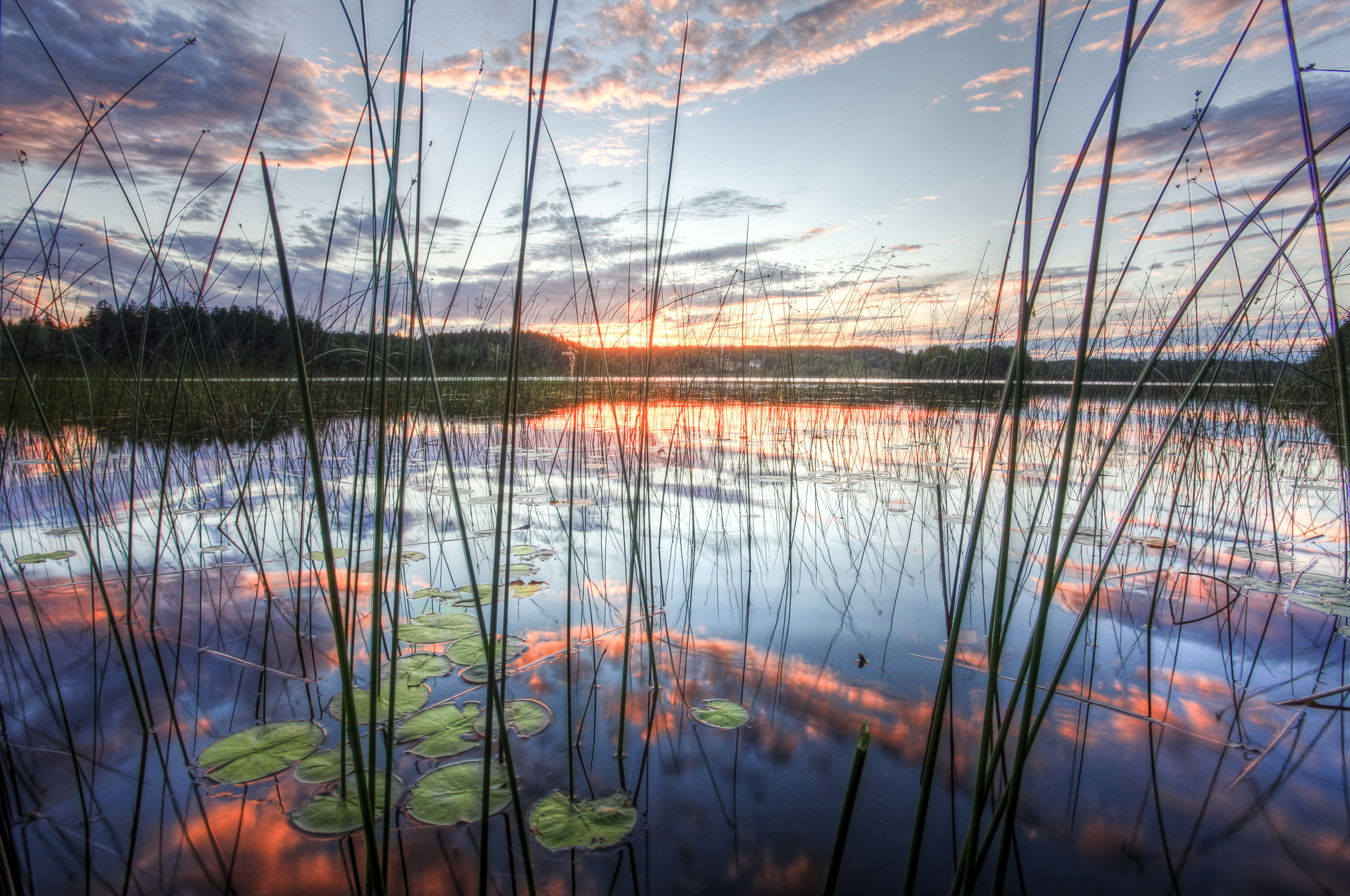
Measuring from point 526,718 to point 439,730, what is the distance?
190 millimetres

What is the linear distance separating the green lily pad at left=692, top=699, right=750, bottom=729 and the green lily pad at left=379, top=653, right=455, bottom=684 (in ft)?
2.24

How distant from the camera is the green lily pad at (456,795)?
108cm

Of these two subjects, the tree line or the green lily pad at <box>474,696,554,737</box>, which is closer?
the green lily pad at <box>474,696,554,737</box>

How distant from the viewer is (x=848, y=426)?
6.88 meters

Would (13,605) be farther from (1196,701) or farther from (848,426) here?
(848,426)

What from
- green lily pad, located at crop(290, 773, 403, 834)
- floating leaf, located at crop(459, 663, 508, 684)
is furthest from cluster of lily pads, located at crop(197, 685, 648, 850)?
floating leaf, located at crop(459, 663, 508, 684)

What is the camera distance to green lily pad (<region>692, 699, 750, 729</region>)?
138 cm

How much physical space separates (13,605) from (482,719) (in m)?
1.72

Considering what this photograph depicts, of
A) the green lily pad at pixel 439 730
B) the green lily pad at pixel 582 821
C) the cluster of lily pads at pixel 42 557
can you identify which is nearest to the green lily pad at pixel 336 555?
the cluster of lily pads at pixel 42 557

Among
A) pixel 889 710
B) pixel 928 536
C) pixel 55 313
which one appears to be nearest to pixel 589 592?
pixel 889 710

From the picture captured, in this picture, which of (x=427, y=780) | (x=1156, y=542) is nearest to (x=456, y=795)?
(x=427, y=780)

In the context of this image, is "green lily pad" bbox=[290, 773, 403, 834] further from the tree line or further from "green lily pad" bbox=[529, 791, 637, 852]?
the tree line

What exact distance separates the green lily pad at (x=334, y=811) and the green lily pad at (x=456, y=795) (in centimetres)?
5

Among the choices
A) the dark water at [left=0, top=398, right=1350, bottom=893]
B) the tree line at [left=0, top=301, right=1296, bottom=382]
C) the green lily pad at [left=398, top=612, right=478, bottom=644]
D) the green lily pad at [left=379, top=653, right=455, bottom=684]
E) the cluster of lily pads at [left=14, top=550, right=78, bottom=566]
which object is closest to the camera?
the dark water at [left=0, top=398, right=1350, bottom=893]
